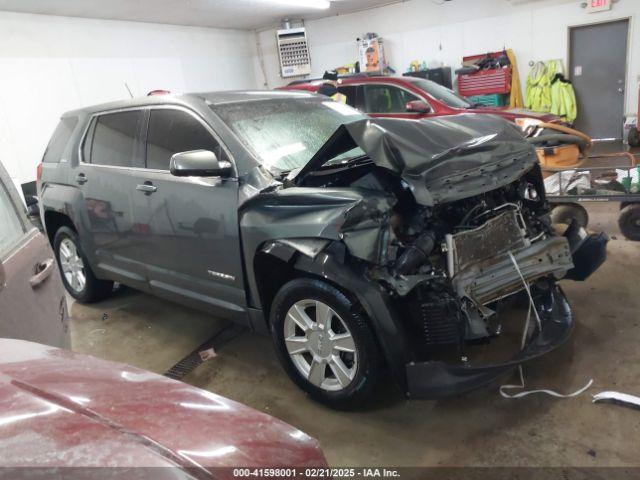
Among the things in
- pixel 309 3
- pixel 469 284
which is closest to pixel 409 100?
pixel 309 3

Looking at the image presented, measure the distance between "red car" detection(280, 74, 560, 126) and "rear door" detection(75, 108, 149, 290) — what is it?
4.09 meters

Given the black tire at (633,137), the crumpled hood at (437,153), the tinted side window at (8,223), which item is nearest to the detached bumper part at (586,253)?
the crumpled hood at (437,153)

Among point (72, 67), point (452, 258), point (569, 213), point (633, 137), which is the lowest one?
point (633, 137)

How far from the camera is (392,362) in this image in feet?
7.39

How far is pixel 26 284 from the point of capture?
207 cm

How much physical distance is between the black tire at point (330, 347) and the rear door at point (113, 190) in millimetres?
1283

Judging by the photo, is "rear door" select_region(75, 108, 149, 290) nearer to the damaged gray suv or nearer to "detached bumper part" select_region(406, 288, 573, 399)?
the damaged gray suv

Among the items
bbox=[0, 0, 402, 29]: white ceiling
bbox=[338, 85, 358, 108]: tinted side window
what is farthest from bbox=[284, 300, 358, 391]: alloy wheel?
bbox=[0, 0, 402, 29]: white ceiling

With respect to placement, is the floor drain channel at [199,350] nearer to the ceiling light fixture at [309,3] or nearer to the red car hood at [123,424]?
the red car hood at [123,424]

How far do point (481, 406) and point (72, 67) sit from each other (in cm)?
849

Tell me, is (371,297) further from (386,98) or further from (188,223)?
(386,98)

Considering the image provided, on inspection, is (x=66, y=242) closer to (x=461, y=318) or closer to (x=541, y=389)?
(x=461, y=318)

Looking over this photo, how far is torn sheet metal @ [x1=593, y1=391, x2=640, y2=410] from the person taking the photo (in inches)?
92.6

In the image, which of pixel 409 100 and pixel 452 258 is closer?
pixel 452 258
